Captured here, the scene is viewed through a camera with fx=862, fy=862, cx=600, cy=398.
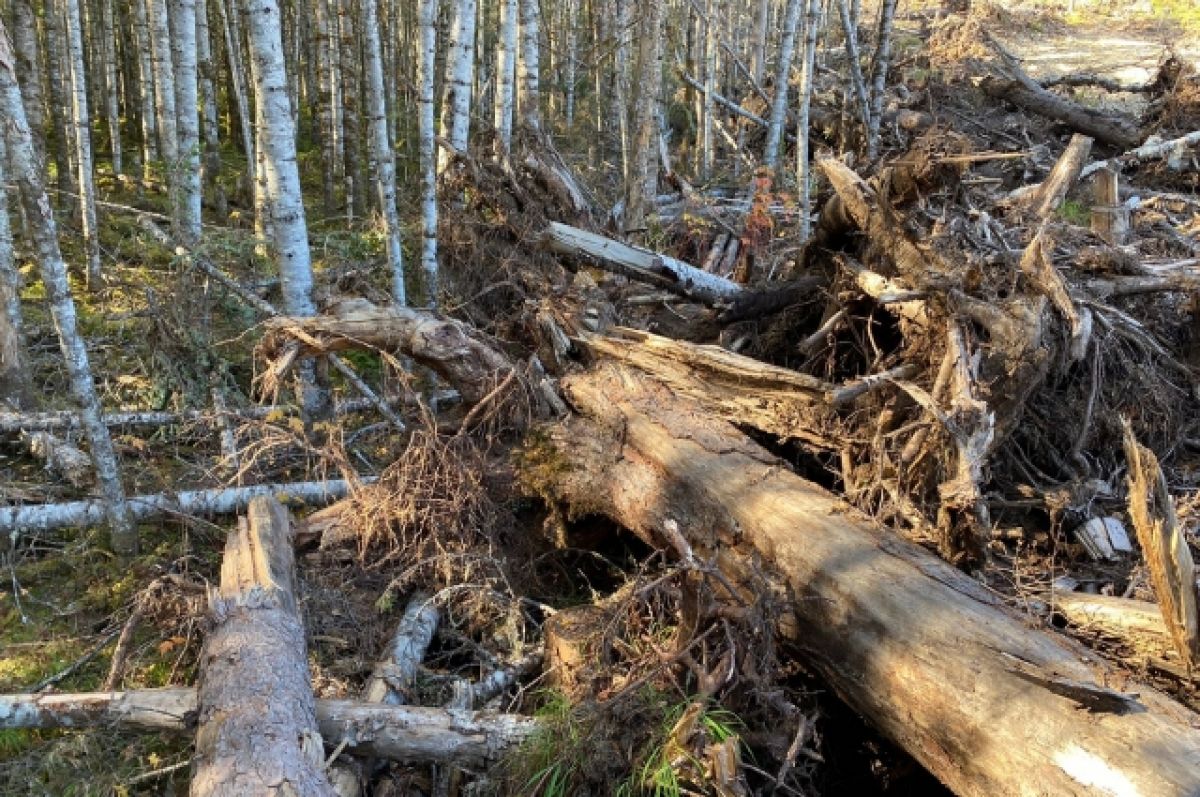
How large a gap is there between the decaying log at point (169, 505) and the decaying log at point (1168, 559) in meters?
3.87

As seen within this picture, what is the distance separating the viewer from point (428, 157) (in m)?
6.78

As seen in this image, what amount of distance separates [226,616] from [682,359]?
2.70m

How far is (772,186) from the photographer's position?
11.2 metres

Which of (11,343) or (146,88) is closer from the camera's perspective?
(11,343)

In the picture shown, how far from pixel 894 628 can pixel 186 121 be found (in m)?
9.09

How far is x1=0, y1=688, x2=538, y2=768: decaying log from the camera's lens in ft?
10.6

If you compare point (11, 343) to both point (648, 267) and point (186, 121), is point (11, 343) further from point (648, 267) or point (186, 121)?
point (648, 267)

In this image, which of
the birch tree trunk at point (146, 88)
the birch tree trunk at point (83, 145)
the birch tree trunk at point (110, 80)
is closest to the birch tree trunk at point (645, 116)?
the birch tree trunk at point (83, 145)

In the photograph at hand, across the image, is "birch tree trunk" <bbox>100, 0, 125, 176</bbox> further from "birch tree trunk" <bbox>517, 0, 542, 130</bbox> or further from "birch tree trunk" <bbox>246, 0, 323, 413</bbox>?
"birch tree trunk" <bbox>246, 0, 323, 413</bbox>

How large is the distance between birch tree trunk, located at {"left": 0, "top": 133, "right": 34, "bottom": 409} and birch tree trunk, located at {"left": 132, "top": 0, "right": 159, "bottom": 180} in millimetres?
7055

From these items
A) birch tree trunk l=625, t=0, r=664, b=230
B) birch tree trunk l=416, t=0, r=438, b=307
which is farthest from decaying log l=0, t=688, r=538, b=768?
birch tree trunk l=625, t=0, r=664, b=230

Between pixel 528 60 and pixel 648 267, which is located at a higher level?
pixel 528 60

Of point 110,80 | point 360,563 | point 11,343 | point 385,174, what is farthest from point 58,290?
point 110,80

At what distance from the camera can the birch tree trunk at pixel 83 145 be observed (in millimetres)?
8727
